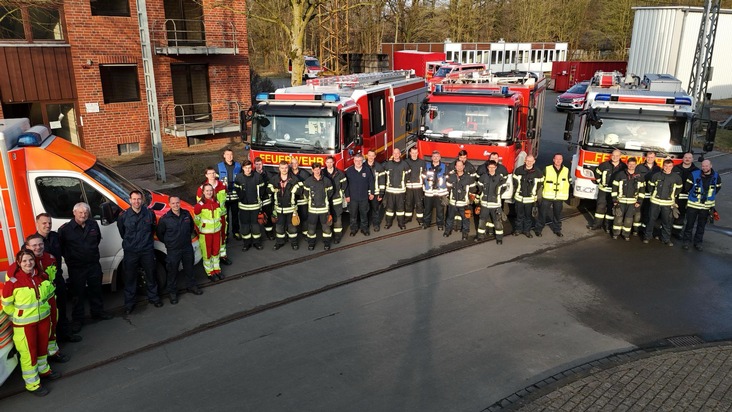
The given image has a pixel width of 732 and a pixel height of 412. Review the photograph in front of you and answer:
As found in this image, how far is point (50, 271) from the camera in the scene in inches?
255

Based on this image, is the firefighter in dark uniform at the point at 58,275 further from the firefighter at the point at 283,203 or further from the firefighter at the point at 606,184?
the firefighter at the point at 606,184

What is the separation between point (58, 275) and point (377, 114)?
7.67 metres

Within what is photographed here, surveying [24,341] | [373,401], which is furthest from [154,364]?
[373,401]

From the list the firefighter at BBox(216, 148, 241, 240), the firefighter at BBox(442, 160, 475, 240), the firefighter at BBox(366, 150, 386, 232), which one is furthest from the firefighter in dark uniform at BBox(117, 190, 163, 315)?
the firefighter at BBox(442, 160, 475, 240)

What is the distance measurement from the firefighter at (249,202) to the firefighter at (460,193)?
3.63 m

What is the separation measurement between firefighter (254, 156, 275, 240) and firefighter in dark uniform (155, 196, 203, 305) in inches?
88.3

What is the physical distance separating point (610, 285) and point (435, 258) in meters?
2.88

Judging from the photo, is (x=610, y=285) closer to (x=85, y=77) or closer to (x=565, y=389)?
(x=565, y=389)

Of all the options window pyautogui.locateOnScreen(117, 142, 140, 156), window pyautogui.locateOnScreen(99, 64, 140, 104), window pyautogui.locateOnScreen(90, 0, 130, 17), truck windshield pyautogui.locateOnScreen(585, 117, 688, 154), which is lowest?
window pyautogui.locateOnScreen(117, 142, 140, 156)

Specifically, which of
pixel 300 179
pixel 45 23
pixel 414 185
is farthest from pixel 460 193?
pixel 45 23

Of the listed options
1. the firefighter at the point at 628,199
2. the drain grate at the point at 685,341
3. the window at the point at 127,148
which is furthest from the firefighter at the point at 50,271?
the window at the point at 127,148

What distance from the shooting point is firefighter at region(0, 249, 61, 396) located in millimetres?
5777

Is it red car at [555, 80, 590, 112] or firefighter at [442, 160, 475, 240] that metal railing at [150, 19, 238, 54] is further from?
red car at [555, 80, 590, 112]

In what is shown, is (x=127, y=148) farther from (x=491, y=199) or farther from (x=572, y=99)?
(x=572, y=99)
